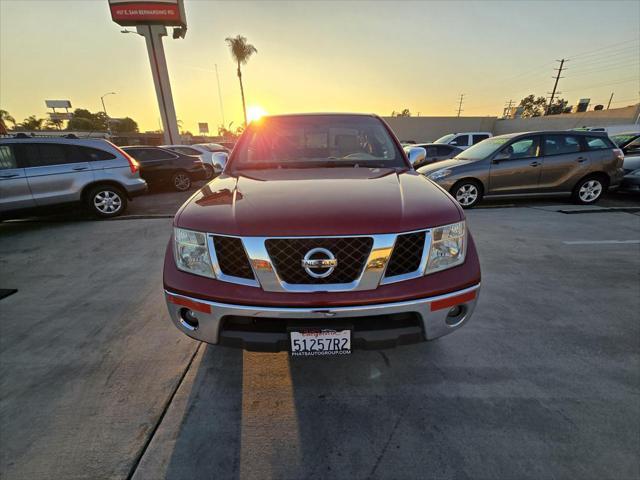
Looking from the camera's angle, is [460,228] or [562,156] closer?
[460,228]

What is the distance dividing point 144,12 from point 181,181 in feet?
56.7

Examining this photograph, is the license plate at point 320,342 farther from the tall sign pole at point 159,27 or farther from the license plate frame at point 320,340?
the tall sign pole at point 159,27

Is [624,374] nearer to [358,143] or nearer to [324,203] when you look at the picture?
[324,203]

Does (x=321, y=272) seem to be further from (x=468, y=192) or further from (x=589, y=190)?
(x=589, y=190)

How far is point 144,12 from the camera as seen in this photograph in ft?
60.2

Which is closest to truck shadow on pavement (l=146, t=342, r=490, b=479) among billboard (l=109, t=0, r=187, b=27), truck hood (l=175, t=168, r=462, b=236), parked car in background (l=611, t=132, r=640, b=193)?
truck hood (l=175, t=168, r=462, b=236)

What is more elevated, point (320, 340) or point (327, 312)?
point (327, 312)

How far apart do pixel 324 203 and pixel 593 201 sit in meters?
7.28

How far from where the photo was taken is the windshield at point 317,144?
239 centimetres

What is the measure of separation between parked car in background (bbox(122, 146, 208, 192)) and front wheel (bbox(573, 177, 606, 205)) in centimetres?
981

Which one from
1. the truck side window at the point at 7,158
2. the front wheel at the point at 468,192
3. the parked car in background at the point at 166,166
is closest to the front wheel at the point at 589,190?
the front wheel at the point at 468,192

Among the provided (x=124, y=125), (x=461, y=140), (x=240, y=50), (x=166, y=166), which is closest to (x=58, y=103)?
(x=124, y=125)

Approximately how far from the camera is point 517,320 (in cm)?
236

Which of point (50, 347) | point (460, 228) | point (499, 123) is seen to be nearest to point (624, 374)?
point (460, 228)
